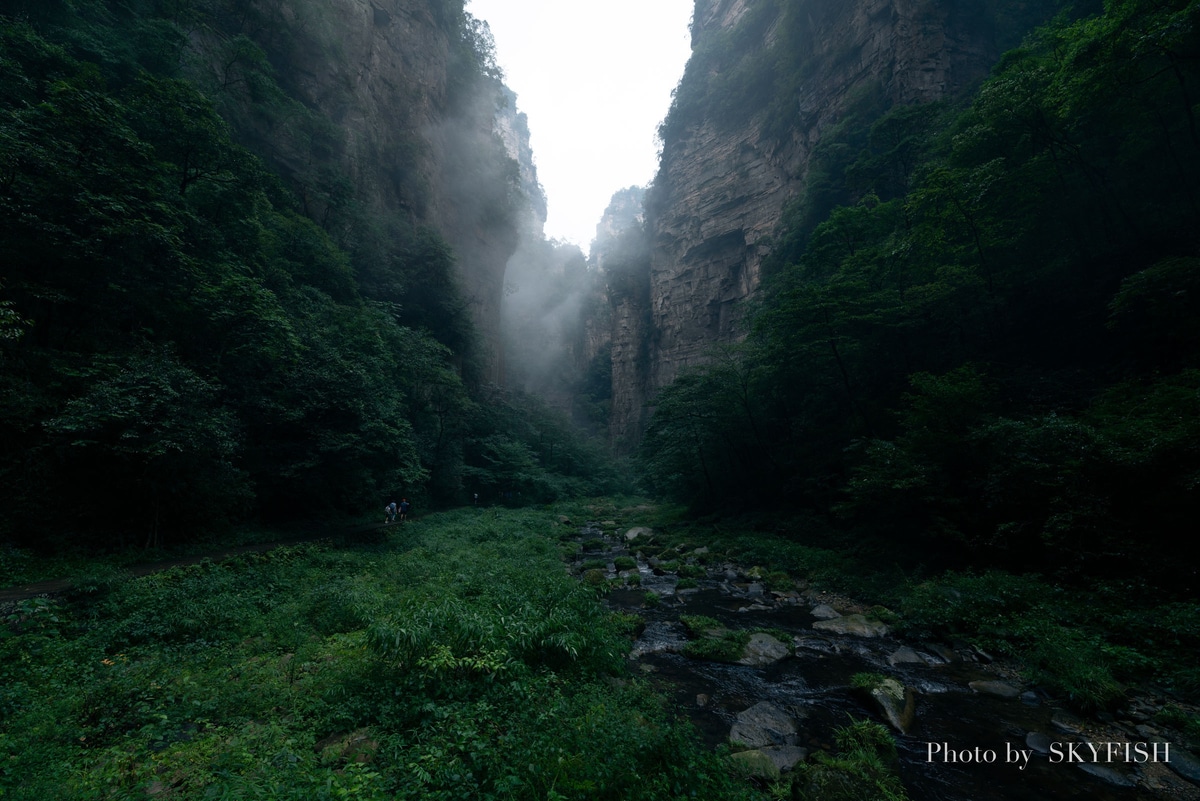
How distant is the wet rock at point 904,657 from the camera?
845 cm

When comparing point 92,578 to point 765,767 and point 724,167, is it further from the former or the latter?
point 724,167

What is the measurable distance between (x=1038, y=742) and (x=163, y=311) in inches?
834

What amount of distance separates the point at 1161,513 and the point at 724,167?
55.4 metres

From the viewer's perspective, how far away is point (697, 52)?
59719 mm

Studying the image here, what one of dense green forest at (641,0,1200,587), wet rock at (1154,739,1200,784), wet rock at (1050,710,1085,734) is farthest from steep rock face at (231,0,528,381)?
wet rock at (1154,739,1200,784)

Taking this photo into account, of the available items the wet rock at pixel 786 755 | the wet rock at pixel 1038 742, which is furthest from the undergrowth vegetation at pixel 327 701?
the wet rock at pixel 1038 742

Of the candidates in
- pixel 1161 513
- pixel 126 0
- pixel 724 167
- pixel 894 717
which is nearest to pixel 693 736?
pixel 894 717

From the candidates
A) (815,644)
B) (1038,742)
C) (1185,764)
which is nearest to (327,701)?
(815,644)

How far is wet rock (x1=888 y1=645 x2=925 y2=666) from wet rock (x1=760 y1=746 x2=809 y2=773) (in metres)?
3.93

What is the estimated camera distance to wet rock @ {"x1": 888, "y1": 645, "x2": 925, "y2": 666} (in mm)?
8453

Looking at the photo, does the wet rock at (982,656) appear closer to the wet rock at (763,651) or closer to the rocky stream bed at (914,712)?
the rocky stream bed at (914,712)

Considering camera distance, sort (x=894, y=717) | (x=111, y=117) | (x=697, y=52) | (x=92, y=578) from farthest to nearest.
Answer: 1. (x=697, y=52)
2. (x=111, y=117)
3. (x=92, y=578)
4. (x=894, y=717)

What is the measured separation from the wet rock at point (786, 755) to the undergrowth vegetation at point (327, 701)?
134 centimetres

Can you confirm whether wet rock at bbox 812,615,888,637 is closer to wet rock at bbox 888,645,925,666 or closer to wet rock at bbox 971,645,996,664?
wet rock at bbox 888,645,925,666
